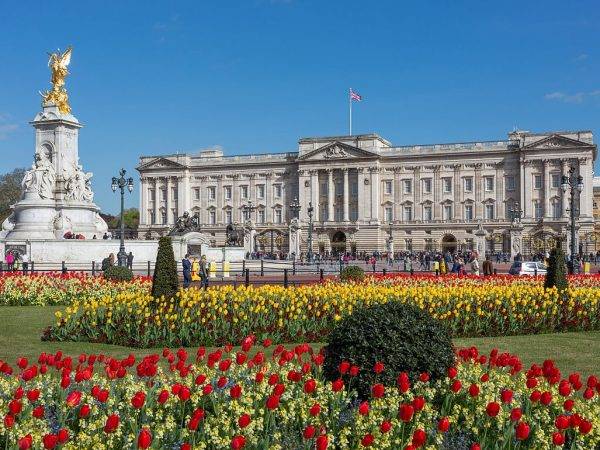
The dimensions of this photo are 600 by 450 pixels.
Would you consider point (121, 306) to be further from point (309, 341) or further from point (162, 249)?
point (309, 341)

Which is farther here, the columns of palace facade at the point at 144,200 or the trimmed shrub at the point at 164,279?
the columns of palace facade at the point at 144,200

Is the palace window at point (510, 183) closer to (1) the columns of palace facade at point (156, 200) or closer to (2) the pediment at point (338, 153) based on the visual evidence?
(2) the pediment at point (338, 153)

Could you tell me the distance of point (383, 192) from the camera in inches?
3462

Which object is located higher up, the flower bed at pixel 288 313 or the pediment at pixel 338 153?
the pediment at pixel 338 153

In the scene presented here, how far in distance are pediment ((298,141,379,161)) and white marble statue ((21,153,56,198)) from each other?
53.2 metres

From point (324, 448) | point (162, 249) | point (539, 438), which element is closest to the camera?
point (324, 448)

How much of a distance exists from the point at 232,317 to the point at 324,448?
8.86 m

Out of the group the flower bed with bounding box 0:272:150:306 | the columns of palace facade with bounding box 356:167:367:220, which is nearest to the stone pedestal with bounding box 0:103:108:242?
the flower bed with bounding box 0:272:150:306

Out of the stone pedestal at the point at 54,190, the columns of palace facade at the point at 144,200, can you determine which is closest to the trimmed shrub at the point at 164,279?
the stone pedestal at the point at 54,190

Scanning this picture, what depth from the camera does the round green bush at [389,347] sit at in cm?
687

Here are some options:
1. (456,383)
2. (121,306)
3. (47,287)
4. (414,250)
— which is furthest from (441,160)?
(456,383)

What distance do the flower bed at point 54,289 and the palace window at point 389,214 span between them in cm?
6857

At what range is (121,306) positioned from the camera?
43.1 feet

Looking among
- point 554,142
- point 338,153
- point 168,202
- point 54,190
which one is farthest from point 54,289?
point 168,202
